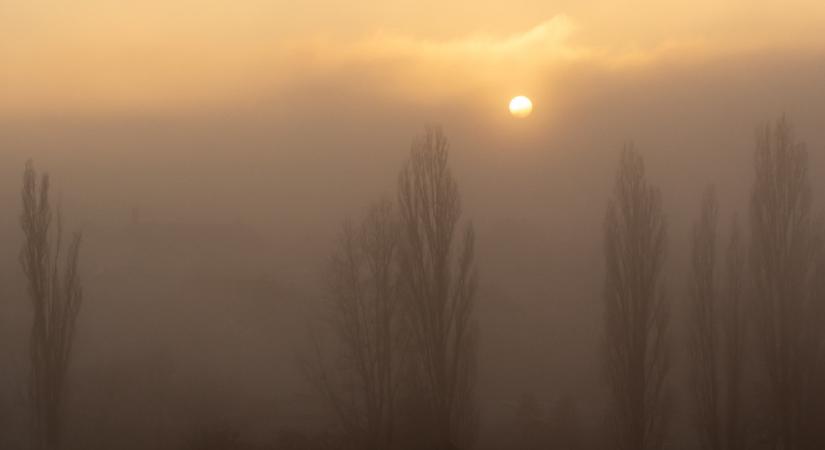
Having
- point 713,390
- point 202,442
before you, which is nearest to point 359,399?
point 202,442

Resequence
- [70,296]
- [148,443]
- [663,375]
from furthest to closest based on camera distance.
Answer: [148,443]
[70,296]
[663,375]

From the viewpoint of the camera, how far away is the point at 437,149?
75.6 ft

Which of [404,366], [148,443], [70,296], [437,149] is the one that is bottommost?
[148,443]

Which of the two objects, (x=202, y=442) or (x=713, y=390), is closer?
(x=713, y=390)

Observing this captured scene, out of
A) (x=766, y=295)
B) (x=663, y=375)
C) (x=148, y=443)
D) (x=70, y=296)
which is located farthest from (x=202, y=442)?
(x=766, y=295)

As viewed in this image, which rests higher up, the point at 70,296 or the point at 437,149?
the point at 437,149

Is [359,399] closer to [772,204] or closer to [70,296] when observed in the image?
[70,296]

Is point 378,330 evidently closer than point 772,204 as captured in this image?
No

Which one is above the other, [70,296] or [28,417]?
[70,296]

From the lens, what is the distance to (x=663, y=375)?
21.7 m

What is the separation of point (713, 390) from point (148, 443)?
38.1 feet

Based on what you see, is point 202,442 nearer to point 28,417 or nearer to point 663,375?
point 28,417

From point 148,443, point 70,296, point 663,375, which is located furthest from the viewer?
point 148,443

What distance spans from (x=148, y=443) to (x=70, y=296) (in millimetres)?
4068
